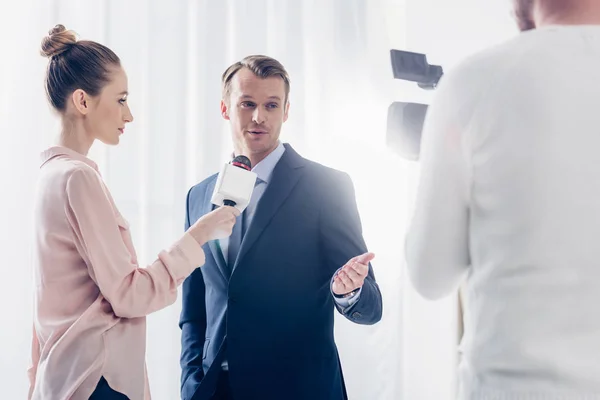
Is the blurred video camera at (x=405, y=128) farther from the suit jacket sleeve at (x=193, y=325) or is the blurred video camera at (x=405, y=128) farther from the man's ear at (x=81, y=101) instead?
the suit jacket sleeve at (x=193, y=325)

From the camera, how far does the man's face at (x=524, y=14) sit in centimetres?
79

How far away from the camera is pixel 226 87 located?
1.71m

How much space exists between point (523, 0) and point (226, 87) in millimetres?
1046

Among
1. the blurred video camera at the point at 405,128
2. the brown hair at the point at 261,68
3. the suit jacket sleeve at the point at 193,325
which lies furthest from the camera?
the brown hair at the point at 261,68

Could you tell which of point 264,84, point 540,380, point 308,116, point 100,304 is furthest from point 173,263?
point 308,116

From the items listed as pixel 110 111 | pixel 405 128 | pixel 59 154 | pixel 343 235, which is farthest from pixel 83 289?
pixel 405 128

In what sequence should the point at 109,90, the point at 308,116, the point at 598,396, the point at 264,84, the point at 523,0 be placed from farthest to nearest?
the point at 308,116, the point at 264,84, the point at 109,90, the point at 523,0, the point at 598,396

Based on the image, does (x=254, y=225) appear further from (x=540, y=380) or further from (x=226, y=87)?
(x=540, y=380)

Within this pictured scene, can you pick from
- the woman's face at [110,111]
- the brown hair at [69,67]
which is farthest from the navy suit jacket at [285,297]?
the brown hair at [69,67]

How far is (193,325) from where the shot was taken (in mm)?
1603

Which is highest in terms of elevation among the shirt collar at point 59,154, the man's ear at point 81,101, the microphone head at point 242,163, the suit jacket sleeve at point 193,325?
the man's ear at point 81,101

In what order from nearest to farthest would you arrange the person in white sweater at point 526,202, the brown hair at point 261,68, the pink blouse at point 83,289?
the person in white sweater at point 526,202, the pink blouse at point 83,289, the brown hair at point 261,68

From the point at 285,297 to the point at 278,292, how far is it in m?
0.02

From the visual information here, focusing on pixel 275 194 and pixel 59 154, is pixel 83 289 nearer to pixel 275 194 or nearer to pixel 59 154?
pixel 59 154
